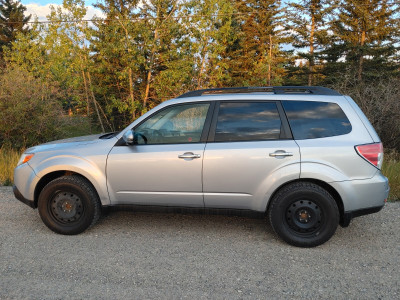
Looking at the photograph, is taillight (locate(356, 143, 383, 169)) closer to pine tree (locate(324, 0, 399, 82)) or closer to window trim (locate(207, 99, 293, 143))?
window trim (locate(207, 99, 293, 143))

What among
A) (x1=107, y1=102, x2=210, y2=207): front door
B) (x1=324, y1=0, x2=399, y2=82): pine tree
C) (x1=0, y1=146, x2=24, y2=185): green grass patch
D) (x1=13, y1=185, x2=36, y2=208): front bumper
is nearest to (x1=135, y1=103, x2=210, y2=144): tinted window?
(x1=107, y1=102, x2=210, y2=207): front door

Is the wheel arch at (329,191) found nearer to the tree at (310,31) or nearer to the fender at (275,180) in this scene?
the fender at (275,180)

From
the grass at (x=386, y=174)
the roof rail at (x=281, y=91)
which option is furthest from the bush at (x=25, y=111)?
the roof rail at (x=281, y=91)

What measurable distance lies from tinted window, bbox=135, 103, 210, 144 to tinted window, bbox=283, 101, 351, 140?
103 centimetres

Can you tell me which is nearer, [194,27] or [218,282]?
[218,282]

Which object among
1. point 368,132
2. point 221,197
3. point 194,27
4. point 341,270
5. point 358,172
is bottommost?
point 341,270

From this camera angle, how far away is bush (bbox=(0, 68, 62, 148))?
10438mm

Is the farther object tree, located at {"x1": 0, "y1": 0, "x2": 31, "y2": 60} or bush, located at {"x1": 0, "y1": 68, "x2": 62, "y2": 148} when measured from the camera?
tree, located at {"x1": 0, "y1": 0, "x2": 31, "y2": 60}

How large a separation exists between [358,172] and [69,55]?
46.6ft

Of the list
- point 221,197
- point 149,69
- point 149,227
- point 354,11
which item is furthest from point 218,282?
point 354,11

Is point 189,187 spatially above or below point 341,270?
above

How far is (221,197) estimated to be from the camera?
387cm

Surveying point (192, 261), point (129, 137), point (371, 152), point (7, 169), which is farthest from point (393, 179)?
point (7, 169)

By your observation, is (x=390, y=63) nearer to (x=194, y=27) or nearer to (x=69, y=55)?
(x=194, y=27)
